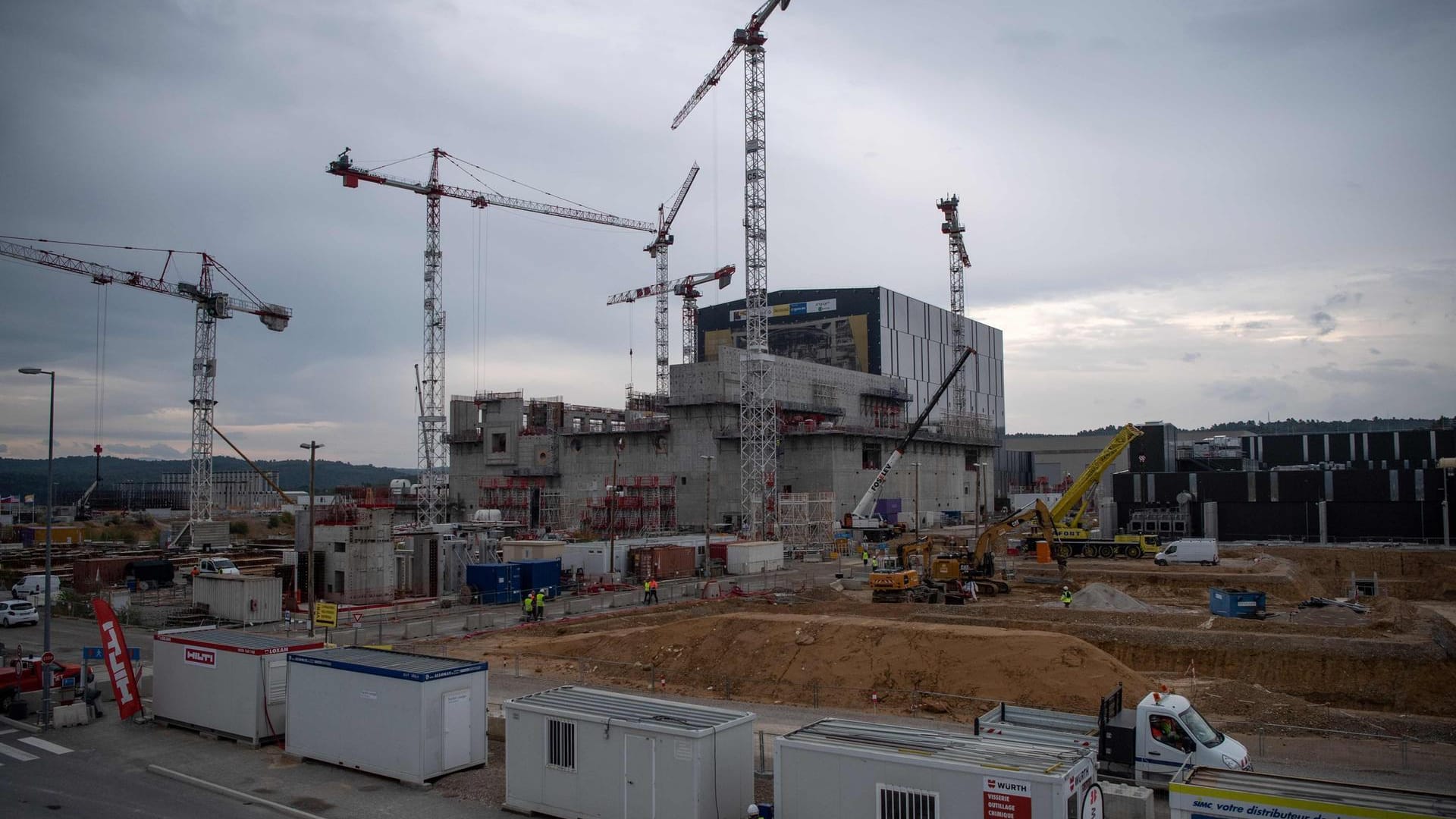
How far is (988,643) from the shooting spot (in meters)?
27.3

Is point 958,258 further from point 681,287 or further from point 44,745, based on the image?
point 44,745

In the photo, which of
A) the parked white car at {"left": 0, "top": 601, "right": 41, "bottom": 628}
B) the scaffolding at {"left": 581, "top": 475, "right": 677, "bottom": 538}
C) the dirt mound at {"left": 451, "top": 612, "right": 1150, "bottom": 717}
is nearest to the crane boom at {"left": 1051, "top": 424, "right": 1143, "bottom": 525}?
the dirt mound at {"left": 451, "top": 612, "right": 1150, "bottom": 717}

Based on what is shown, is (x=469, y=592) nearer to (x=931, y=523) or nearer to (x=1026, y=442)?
(x=931, y=523)

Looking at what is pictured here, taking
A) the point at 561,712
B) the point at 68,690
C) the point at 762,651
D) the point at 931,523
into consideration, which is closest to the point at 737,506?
the point at 931,523

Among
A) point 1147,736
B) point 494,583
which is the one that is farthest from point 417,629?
point 1147,736

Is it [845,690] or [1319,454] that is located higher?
[1319,454]

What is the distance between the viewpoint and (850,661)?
2853 cm

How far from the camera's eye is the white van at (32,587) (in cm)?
4706

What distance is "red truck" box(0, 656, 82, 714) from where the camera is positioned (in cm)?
2412

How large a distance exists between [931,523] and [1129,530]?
2284 centimetres

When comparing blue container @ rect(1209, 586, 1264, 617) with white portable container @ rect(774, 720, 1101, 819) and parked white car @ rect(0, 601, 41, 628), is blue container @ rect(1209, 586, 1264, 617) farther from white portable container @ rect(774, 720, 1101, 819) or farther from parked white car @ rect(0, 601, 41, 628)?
parked white car @ rect(0, 601, 41, 628)

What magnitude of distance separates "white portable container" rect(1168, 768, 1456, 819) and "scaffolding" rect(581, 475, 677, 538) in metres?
82.3

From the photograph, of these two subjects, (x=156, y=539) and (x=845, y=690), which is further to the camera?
(x=156, y=539)

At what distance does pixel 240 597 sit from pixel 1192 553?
53.5m
